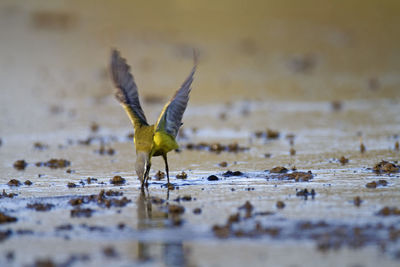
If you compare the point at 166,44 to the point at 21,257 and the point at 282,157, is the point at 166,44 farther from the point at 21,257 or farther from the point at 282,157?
the point at 21,257

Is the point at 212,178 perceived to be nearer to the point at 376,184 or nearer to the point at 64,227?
the point at 376,184

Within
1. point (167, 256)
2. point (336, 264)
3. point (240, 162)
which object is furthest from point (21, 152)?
point (336, 264)

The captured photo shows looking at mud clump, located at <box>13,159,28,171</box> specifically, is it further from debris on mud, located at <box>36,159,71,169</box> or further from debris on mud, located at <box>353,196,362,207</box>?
debris on mud, located at <box>353,196,362,207</box>

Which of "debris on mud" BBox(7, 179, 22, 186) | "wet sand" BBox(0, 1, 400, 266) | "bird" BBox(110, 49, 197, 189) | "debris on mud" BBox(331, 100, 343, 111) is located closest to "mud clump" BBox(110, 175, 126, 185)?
"wet sand" BBox(0, 1, 400, 266)

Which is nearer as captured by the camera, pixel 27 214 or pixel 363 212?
pixel 363 212

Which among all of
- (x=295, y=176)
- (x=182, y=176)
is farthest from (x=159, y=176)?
(x=295, y=176)
